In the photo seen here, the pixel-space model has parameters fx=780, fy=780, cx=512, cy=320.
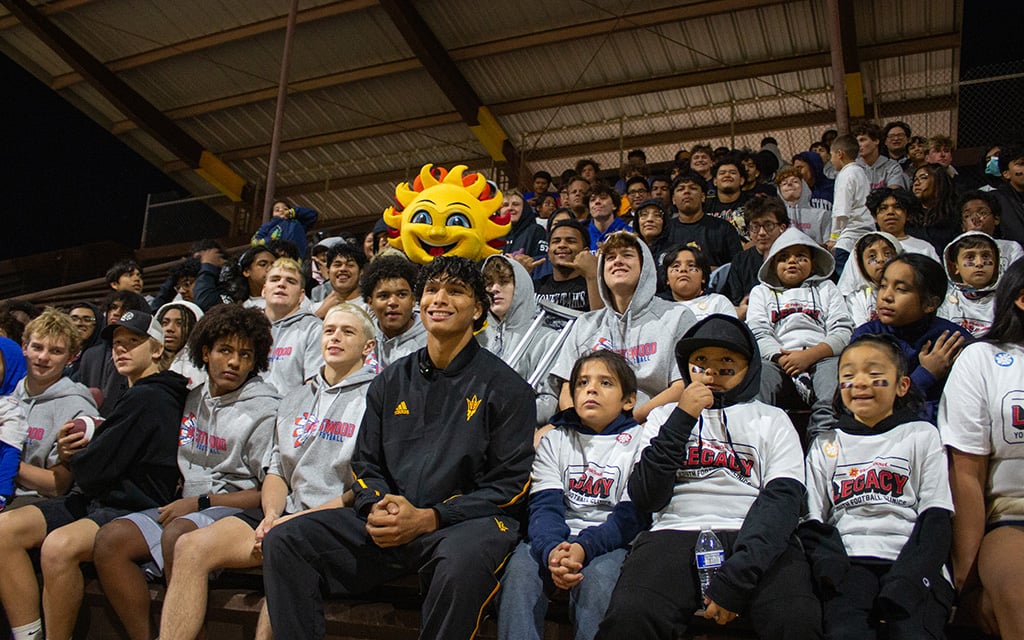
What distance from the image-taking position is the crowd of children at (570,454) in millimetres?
2203

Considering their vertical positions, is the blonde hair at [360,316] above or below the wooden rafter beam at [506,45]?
below

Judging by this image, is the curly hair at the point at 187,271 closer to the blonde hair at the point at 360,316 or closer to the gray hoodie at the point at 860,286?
the blonde hair at the point at 360,316

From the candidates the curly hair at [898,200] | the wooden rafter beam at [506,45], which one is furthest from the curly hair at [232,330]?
the wooden rafter beam at [506,45]

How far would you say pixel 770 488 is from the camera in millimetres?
2322

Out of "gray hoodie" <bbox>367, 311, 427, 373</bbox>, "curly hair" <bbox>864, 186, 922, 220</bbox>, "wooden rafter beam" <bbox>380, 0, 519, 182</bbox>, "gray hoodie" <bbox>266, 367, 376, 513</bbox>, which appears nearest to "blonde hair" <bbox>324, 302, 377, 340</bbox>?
"gray hoodie" <bbox>266, 367, 376, 513</bbox>

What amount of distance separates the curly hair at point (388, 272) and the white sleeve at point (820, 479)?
1.99 metres

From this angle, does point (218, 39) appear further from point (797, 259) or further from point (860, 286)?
point (860, 286)

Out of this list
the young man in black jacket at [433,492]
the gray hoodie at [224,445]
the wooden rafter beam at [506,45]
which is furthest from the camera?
the wooden rafter beam at [506,45]

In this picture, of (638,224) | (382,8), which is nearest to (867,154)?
(638,224)

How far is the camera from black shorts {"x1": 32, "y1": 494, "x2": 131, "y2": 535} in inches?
117

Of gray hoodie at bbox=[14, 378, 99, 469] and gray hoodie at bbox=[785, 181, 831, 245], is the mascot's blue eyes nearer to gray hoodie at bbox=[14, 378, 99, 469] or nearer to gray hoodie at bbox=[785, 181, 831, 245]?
gray hoodie at bbox=[14, 378, 99, 469]

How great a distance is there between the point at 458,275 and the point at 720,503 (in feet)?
3.93

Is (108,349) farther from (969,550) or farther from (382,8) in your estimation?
(382,8)

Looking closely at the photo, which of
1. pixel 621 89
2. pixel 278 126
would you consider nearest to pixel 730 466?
pixel 278 126
